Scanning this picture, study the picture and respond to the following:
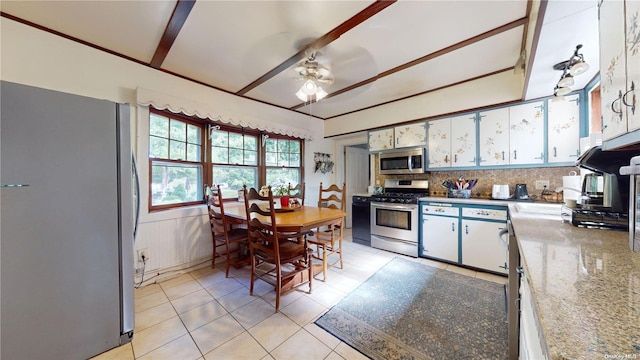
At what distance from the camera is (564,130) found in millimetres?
2416

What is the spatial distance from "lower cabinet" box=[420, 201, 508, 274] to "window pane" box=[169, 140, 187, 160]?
3.38 metres

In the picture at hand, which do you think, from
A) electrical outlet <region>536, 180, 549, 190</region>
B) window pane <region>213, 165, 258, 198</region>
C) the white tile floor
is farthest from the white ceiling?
the white tile floor

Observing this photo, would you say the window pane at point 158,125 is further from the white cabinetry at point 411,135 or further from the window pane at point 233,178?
the white cabinetry at point 411,135

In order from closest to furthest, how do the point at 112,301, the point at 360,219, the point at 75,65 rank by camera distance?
1. the point at 112,301
2. the point at 75,65
3. the point at 360,219

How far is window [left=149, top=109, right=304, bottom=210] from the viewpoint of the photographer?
2660 mm

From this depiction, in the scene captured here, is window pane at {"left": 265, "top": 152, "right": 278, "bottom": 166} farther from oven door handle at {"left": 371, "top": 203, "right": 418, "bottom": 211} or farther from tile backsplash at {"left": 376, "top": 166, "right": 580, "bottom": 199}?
tile backsplash at {"left": 376, "top": 166, "right": 580, "bottom": 199}

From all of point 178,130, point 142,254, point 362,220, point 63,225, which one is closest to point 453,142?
point 362,220

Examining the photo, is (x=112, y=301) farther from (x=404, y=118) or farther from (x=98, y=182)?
(x=404, y=118)

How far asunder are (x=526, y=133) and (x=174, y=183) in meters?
4.44

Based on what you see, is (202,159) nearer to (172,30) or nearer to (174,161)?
(174,161)

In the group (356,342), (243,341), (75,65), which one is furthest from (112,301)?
(75,65)

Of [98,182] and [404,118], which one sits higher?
[404,118]

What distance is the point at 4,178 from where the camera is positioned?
119cm

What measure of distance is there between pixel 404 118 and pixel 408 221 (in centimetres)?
163
